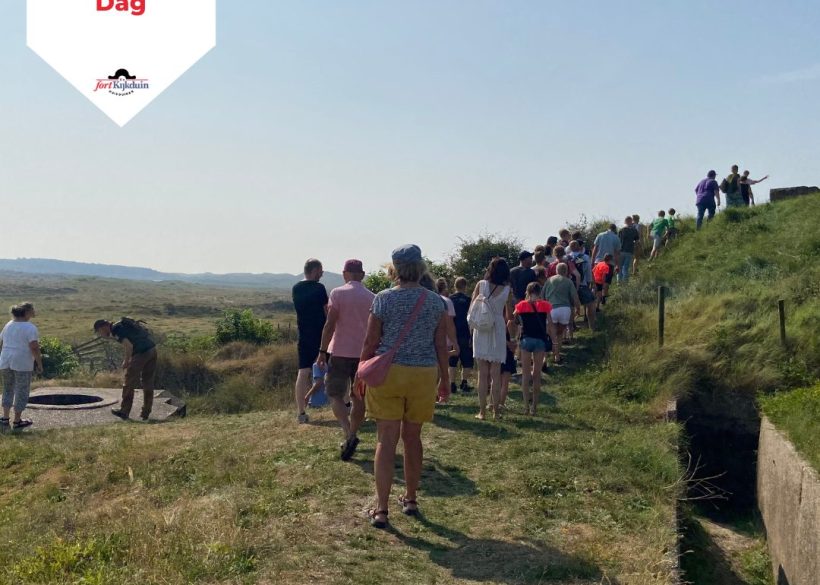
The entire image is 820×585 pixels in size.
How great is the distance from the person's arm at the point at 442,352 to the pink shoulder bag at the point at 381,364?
21 centimetres

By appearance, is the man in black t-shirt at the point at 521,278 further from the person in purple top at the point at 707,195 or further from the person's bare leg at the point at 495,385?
the person in purple top at the point at 707,195

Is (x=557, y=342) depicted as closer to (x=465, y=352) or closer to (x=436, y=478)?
(x=465, y=352)

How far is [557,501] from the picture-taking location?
622cm

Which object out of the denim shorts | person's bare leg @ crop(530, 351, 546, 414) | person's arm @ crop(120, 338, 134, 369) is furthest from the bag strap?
person's arm @ crop(120, 338, 134, 369)

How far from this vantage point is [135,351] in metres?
11.0

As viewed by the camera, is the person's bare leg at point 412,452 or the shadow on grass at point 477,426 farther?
the shadow on grass at point 477,426

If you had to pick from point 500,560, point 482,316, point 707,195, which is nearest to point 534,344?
point 482,316

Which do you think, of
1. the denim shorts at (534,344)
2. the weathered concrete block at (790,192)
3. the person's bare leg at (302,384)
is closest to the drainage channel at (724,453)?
the denim shorts at (534,344)

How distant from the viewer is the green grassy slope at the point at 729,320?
11.3 meters

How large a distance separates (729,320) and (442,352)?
30.6 feet

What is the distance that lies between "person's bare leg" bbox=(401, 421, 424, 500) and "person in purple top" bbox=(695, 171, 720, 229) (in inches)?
680

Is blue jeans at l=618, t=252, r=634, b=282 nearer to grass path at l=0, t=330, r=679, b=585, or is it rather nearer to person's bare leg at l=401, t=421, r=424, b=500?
grass path at l=0, t=330, r=679, b=585

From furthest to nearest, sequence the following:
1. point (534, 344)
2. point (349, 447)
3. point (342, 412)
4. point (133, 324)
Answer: point (133, 324) → point (534, 344) → point (342, 412) → point (349, 447)

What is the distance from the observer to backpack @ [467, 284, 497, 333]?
840 centimetres
